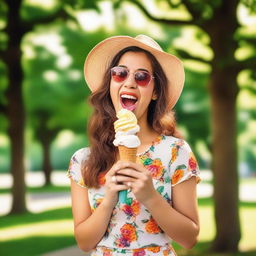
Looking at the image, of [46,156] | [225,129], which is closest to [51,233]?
[225,129]

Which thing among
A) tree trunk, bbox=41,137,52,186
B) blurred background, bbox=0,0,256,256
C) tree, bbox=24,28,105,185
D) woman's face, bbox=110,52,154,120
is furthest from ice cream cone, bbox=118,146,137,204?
tree trunk, bbox=41,137,52,186

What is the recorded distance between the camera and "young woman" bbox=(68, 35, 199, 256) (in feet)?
10.2

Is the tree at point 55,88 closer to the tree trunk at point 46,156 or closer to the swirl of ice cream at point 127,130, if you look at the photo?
the tree trunk at point 46,156

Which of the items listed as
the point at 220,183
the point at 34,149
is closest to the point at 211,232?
the point at 220,183

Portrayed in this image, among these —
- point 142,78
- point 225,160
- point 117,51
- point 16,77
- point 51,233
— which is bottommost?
point 142,78

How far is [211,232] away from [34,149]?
43.9m

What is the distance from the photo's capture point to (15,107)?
19.2 meters

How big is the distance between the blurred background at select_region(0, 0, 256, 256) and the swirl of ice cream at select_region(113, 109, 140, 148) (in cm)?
337

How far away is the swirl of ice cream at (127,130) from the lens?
9.68 ft

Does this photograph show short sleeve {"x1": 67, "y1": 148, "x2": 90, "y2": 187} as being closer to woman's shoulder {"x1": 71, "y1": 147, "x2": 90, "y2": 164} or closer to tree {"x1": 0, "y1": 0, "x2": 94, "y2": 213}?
woman's shoulder {"x1": 71, "y1": 147, "x2": 90, "y2": 164}

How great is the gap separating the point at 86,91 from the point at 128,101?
24.1 meters

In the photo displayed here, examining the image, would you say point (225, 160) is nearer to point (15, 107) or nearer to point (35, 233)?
point (35, 233)

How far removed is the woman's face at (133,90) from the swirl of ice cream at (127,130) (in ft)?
0.51

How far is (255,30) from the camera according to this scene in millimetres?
14453
